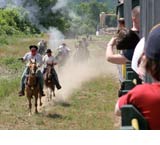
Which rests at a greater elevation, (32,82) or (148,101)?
(148,101)

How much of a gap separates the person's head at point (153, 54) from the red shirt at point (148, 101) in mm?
61

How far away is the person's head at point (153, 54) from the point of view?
2.50 m

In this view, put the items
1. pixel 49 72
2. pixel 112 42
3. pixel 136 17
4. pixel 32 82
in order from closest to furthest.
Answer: pixel 112 42
pixel 136 17
pixel 32 82
pixel 49 72

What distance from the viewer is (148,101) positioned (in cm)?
254

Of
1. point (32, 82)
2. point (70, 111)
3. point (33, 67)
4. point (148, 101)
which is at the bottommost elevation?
point (70, 111)

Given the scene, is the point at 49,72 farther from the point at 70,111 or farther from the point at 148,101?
the point at 148,101

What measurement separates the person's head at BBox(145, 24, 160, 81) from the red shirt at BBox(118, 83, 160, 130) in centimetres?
6

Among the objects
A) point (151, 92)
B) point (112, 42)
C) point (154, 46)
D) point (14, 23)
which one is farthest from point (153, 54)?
point (14, 23)

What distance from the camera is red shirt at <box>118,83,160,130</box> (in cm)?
253

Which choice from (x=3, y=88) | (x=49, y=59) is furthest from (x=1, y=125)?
(x=3, y=88)

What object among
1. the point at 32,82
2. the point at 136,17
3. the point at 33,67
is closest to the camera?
the point at 136,17

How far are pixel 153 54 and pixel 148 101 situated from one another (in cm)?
22

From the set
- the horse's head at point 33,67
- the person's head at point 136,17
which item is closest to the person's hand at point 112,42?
the person's head at point 136,17

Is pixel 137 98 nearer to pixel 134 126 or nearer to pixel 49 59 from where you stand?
pixel 134 126
